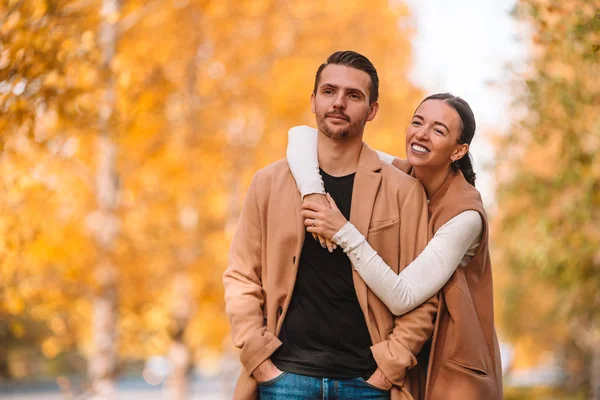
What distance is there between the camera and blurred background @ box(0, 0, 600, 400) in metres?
5.93

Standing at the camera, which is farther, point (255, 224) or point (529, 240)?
point (529, 240)

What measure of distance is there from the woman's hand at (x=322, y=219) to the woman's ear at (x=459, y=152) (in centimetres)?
54

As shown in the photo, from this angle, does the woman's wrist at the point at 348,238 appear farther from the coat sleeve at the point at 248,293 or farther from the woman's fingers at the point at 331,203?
the coat sleeve at the point at 248,293

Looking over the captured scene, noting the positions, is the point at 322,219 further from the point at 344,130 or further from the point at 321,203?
the point at 344,130

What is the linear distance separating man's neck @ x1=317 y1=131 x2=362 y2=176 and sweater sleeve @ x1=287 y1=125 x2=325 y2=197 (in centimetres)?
4

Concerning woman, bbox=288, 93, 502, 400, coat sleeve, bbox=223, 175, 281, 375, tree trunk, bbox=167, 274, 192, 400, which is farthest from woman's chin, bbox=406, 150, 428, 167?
tree trunk, bbox=167, 274, 192, 400

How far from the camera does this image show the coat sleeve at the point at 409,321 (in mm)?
2930

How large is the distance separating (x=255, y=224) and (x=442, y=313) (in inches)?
31.5

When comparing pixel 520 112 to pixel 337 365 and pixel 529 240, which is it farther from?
pixel 337 365

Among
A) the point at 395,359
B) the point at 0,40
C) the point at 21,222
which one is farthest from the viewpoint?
the point at 21,222

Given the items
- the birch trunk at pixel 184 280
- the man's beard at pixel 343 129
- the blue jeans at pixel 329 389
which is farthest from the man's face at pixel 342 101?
the birch trunk at pixel 184 280

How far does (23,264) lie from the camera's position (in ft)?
21.9

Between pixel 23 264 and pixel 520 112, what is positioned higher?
pixel 520 112

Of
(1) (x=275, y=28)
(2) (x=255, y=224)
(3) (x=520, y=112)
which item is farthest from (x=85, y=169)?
(2) (x=255, y=224)
